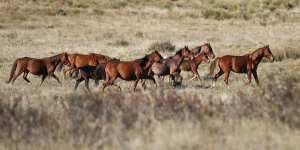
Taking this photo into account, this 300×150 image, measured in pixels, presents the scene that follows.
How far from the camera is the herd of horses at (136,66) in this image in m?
18.8

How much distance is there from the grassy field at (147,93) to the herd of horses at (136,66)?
0.50 m

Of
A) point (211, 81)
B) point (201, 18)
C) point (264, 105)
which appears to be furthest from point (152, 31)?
point (264, 105)

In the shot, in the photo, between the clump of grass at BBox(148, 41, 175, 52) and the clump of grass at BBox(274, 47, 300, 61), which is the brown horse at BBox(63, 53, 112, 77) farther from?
the clump of grass at BBox(148, 41, 175, 52)

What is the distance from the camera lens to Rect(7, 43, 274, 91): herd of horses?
740 inches

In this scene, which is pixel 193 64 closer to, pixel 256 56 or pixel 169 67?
pixel 169 67

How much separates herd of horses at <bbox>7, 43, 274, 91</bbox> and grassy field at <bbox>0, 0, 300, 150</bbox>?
0.50 metres

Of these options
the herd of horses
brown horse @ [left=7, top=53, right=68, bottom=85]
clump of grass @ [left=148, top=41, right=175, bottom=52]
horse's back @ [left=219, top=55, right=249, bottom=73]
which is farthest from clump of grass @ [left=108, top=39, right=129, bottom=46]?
horse's back @ [left=219, top=55, right=249, bottom=73]

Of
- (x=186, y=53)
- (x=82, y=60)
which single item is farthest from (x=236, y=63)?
(x=82, y=60)

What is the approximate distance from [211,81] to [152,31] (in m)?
20.7

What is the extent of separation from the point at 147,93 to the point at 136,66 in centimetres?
514

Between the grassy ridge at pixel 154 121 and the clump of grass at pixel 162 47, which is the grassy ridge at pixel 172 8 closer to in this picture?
the clump of grass at pixel 162 47

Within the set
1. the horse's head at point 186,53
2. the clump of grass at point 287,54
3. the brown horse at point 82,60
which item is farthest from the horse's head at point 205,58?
the clump of grass at point 287,54

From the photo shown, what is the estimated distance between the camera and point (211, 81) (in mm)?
22625

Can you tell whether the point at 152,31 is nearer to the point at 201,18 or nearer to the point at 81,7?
the point at 201,18
